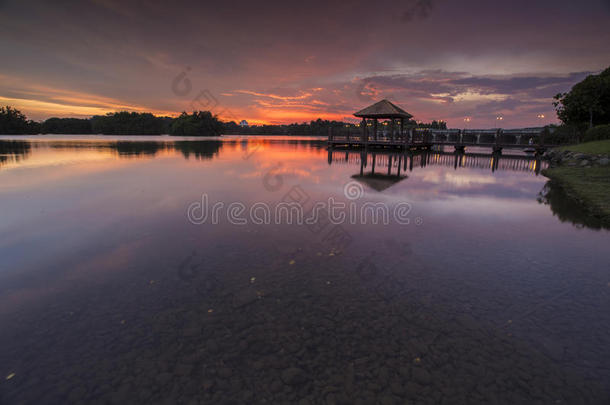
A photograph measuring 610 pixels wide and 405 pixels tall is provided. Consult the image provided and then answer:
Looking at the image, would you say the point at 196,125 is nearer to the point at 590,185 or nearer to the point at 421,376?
the point at 590,185

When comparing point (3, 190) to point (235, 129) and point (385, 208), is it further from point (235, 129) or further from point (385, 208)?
point (235, 129)

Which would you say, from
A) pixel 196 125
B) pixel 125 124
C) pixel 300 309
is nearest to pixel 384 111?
pixel 300 309

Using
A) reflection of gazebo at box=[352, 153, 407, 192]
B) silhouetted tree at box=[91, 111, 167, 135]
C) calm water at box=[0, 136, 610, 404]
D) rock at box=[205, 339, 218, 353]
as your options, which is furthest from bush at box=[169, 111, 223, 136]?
rock at box=[205, 339, 218, 353]

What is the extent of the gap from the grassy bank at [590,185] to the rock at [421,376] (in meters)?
9.56

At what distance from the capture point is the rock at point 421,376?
3.06 metres

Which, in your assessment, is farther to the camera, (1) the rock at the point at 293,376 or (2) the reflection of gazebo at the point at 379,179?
(2) the reflection of gazebo at the point at 379,179

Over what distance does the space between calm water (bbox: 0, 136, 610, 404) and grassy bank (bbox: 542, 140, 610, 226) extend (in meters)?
2.05

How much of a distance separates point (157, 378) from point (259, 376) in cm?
112

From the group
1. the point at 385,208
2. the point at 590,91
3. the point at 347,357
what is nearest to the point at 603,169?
the point at 385,208

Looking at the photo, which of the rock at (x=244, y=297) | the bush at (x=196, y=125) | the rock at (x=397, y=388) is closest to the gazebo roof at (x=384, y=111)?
the rock at (x=244, y=297)

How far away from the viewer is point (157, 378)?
3.06 meters

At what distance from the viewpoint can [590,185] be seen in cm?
1341

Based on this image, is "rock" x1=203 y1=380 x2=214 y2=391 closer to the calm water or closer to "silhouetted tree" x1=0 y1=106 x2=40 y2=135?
the calm water

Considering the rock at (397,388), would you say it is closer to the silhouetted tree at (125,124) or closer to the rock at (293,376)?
the rock at (293,376)
